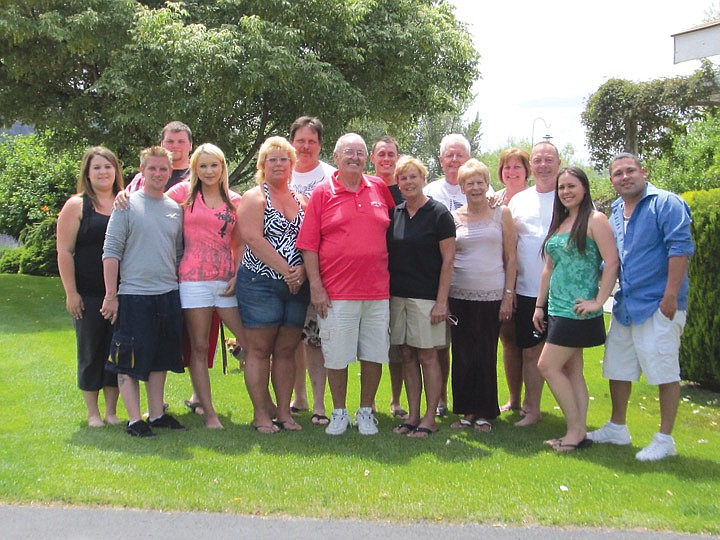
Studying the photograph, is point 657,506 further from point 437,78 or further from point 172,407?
point 437,78

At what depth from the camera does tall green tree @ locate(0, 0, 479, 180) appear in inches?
535

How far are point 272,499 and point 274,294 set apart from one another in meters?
1.69

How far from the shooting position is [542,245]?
5730mm

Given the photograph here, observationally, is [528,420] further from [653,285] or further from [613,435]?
[653,285]

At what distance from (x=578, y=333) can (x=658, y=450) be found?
0.97m

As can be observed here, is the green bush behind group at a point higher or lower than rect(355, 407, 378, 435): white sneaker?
higher

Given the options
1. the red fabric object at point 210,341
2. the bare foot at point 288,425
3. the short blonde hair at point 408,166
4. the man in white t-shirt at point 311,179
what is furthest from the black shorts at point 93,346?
the short blonde hair at point 408,166

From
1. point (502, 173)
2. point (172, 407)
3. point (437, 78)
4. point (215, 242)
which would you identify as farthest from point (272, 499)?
point (437, 78)

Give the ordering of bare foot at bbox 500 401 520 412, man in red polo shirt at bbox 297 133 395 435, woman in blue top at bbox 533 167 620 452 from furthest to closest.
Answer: bare foot at bbox 500 401 520 412
man in red polo shirt at bbox 297 133 395 435
woman in blue top at bbox 533 167 620 452

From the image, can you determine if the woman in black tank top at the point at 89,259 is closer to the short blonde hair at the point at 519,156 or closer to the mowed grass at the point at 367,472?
the mowed grass at the point at 367,472

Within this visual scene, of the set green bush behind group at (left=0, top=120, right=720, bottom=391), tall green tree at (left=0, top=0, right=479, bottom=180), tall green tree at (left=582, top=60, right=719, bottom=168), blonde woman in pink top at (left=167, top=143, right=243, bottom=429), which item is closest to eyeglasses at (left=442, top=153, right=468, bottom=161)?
blonde woman in pink top at (left=167, top=143, right=243, bottom=429)

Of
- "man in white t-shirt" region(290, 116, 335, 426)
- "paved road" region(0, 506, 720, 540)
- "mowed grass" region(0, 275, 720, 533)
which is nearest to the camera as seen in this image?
"paved road" region(0, 506, 720, 540)

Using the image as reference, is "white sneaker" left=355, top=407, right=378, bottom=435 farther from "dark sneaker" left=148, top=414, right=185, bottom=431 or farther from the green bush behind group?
the green bush behind group

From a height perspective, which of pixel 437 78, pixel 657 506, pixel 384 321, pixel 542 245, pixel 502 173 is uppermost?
pixel 437 78
